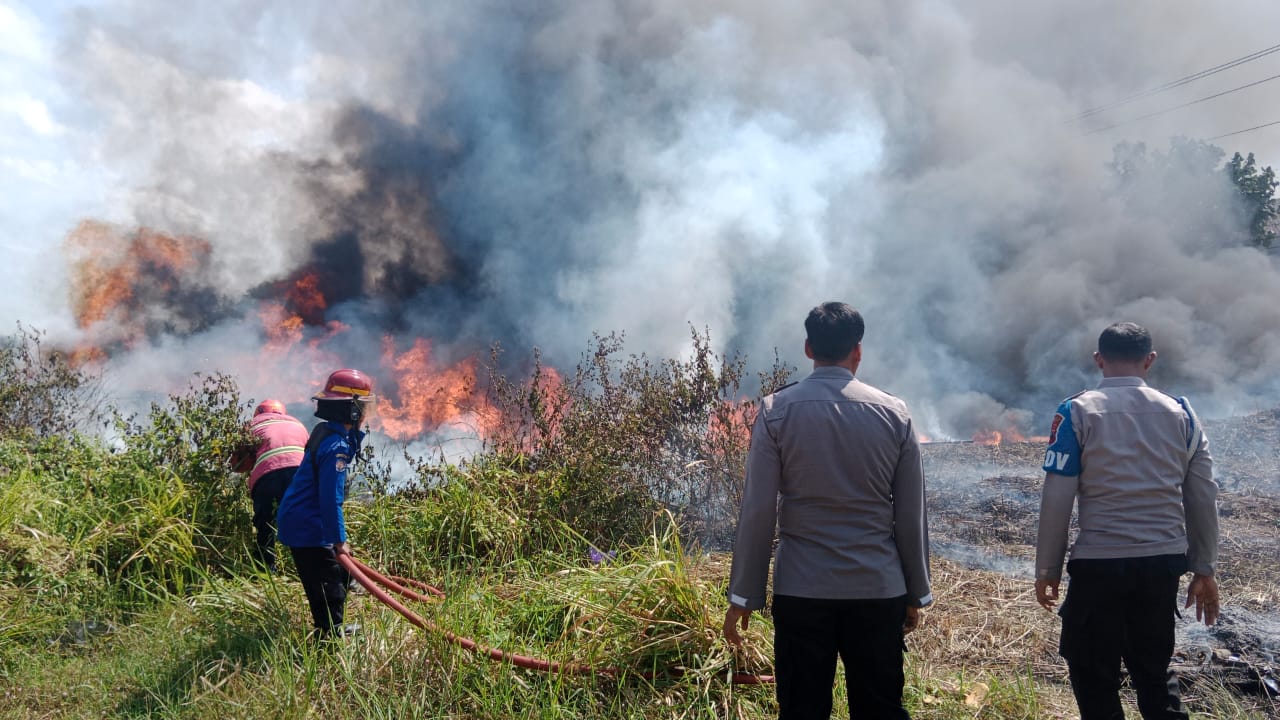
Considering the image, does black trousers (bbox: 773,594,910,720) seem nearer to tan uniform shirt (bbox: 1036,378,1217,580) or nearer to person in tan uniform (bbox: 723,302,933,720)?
person in tan uniform (bbox: 723,302,933,720)

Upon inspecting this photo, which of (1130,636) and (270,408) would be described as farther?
(270,408)

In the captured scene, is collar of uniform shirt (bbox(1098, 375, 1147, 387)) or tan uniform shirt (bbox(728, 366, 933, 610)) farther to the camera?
collar of uniform shirt (bbox(1098, 375, 1147, 387))

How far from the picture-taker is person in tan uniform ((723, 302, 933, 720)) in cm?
252

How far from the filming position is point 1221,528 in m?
6.91

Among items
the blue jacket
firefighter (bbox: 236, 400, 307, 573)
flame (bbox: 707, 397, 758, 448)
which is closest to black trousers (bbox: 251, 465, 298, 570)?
firefighter (bbox: 236, 400, 307, 573)

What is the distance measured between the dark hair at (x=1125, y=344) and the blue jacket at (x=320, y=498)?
365 centimetres

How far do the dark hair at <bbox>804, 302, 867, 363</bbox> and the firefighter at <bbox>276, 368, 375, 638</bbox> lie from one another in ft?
8.21

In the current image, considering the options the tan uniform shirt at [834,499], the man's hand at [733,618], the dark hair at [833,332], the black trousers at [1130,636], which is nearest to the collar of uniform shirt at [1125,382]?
the black trousers at [1130,636]

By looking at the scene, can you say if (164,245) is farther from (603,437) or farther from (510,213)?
(603,437)

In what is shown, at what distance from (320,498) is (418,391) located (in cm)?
999

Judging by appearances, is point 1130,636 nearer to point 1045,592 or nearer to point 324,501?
point 1045,592

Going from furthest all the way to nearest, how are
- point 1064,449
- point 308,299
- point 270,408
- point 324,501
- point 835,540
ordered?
1. point 308,299
2. point 270,408
3. point 324,501
4. point 1064,449
5. point 835,540

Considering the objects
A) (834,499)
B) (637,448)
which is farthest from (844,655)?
(637,448)

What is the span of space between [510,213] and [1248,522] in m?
13.1
